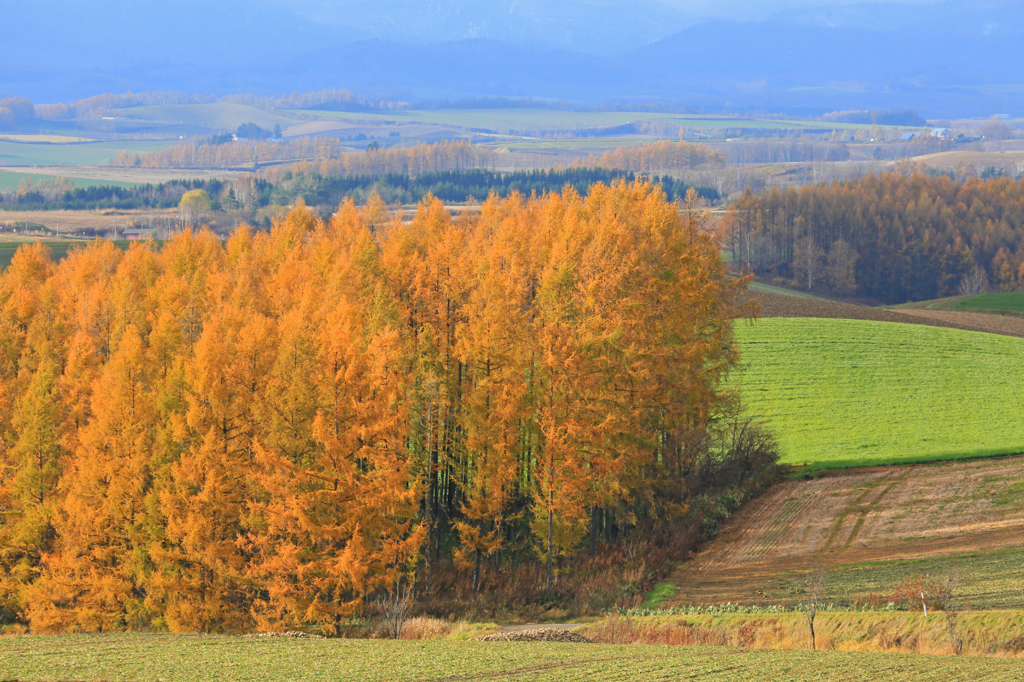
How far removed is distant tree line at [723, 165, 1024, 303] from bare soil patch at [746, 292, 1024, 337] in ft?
162

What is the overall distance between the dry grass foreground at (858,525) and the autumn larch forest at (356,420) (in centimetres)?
383

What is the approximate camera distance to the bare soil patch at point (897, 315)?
8531 cm

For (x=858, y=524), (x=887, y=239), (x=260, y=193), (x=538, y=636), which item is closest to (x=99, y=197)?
(x=260, y=193)

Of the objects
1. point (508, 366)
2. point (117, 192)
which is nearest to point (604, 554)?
point (508, 366)

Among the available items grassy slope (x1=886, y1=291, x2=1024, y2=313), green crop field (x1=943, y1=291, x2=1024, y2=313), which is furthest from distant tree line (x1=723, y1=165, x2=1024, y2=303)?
green crop field (x1=943, y1=291, x2=1024, y2=313)

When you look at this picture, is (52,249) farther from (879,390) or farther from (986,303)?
(986,303)

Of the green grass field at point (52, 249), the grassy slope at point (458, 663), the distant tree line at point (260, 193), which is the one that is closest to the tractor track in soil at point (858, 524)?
the grassy slope at point (458, 663)

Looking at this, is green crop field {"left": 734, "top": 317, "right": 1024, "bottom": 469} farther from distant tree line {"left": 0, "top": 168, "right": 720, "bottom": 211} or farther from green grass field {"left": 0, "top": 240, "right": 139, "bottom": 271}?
distant tree line {"left": 0, "top": 168, "right": 720, "bottom": 211}

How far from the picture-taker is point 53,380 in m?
39.8

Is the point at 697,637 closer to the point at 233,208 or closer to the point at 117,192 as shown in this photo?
the point at 233,208

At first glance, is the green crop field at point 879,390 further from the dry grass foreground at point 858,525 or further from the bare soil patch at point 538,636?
the bare soil patch at point 538,636

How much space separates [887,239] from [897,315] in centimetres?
6542

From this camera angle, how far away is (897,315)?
90562mm

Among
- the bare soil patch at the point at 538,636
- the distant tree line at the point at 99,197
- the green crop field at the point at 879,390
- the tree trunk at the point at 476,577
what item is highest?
the distant tree line at the point at 99,197
